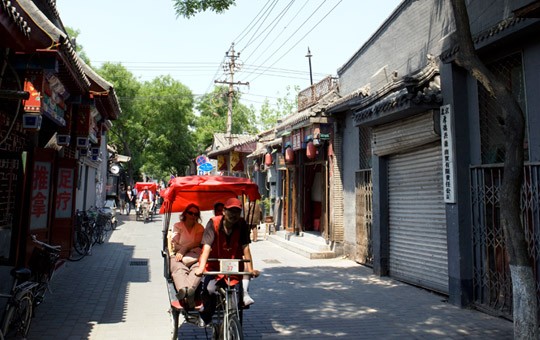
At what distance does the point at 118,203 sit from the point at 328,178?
24645mm

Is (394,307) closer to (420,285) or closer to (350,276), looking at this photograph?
(420,285)

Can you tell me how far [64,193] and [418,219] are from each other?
7993 mm

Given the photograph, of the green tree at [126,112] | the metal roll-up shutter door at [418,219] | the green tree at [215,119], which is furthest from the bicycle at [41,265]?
the green tree at [215,119]

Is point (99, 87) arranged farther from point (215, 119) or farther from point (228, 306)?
point (215, 119)

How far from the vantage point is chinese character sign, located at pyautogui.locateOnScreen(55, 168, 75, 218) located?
9.52 meters

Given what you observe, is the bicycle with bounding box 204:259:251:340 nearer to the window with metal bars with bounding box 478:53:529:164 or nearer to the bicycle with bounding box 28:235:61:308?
the bicycle with bounding box 28:235:61:308

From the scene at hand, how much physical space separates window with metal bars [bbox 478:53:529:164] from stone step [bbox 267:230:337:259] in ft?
19.2

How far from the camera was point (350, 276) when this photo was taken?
30.0 ft

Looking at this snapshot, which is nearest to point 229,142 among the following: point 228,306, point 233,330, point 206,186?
point 206,186

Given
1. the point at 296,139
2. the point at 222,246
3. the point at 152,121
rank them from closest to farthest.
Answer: the point at 222,246, the point at 296,139, the point at 152,121

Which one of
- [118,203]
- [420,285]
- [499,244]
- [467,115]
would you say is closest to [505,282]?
[499,244]

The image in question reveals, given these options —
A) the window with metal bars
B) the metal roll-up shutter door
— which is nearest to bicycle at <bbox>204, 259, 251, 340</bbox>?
the window with metal bars

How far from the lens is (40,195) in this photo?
25.5ft

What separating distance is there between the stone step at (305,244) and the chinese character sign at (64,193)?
643cm
